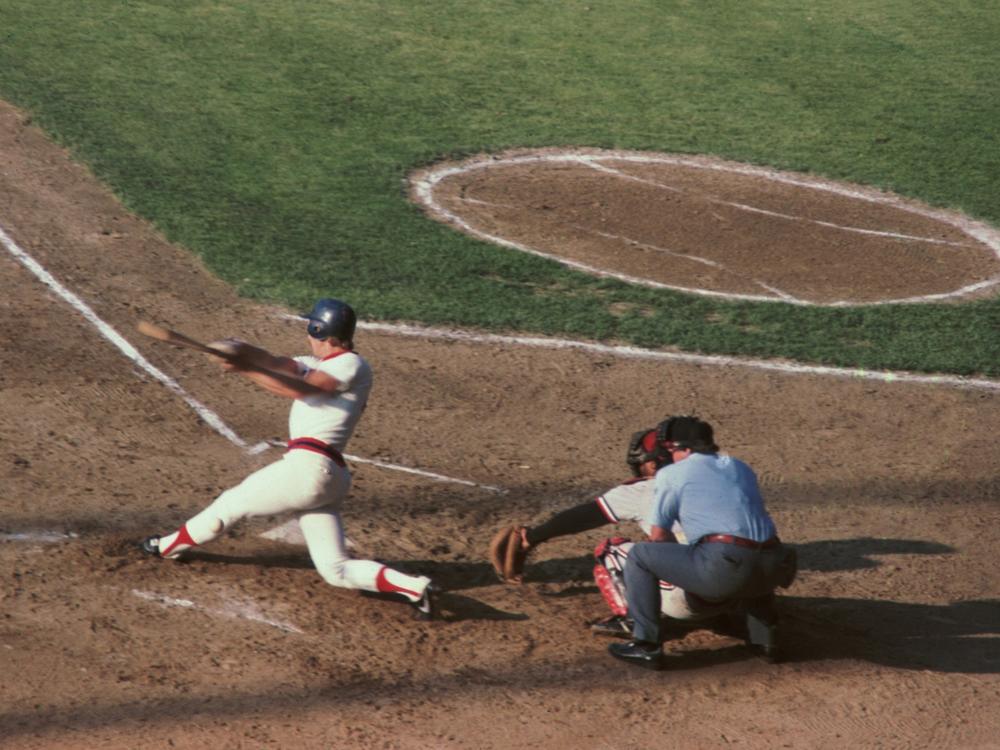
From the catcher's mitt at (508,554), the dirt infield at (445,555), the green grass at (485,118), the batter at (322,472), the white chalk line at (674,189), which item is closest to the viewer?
the dirt infield at (445,555)

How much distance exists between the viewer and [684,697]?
5844 mm

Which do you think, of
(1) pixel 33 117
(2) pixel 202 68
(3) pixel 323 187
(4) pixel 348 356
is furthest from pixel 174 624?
(2) pixel 202 68

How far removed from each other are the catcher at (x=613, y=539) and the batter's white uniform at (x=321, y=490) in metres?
0.59

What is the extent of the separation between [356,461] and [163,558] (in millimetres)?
1532

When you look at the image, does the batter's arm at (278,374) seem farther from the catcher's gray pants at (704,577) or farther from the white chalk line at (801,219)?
the white chalk line at (801,219)

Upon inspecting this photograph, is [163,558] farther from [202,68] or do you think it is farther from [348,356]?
[202,68]

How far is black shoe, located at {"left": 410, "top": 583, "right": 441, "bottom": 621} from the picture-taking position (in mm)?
6113

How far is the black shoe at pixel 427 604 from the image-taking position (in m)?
6.11

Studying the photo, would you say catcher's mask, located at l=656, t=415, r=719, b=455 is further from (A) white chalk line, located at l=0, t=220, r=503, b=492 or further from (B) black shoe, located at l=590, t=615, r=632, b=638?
(A) white chalk line, located at l=0, t=220, r=503, b=492

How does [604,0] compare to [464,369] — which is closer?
[464,369]

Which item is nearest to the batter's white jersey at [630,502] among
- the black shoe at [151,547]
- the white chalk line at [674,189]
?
the black shoe at [151,547]

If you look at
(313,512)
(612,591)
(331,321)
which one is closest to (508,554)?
(612,591)

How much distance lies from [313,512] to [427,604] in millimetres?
657

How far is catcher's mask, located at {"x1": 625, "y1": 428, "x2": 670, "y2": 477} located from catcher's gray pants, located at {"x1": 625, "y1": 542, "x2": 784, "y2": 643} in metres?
0.56
